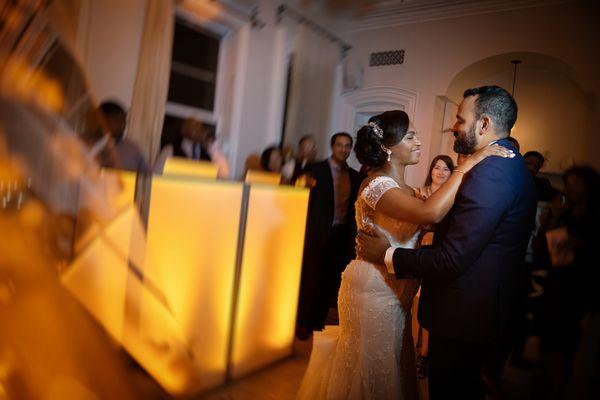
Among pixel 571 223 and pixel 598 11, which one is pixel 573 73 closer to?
pixel 598 11

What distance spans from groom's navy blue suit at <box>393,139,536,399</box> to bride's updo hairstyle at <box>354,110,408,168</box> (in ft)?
1.71

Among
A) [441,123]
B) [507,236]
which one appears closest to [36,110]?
A: [507,236]

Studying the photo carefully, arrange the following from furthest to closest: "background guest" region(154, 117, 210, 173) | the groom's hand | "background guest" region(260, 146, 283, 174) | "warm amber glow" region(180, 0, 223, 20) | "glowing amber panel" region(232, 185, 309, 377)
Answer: "warm amber glow" region(180, 0, 223, 20) → "background guest" region(260, 146, 283, 174) → "background guest" region(154, 117, 210, 173) → "glowing amber panel" region(232, 185, 309, 377) → the groom's hand

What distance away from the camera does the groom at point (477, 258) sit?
4.86 feet

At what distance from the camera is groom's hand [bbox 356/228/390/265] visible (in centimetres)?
193

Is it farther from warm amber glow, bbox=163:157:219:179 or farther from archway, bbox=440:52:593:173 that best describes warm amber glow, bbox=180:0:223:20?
archway, bbox=440:52:593:173

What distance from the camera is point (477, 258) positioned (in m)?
1.53

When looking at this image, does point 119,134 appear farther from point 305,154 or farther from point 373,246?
point 373,246

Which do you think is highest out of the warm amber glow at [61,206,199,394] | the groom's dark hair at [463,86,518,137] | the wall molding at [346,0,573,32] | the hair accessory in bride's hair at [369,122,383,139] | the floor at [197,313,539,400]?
the wall molding at [346,0,573,32]

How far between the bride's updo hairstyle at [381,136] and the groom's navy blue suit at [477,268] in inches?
20.5

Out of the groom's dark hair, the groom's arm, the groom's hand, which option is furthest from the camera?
the groom's hand

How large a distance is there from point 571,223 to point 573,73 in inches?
181

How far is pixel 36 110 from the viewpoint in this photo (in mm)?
3395

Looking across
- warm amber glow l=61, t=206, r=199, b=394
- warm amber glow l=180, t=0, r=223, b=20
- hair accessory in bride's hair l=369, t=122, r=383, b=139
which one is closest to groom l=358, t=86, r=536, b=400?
hair accessory in bride's hair l=369, t=122, r=383, b=139
